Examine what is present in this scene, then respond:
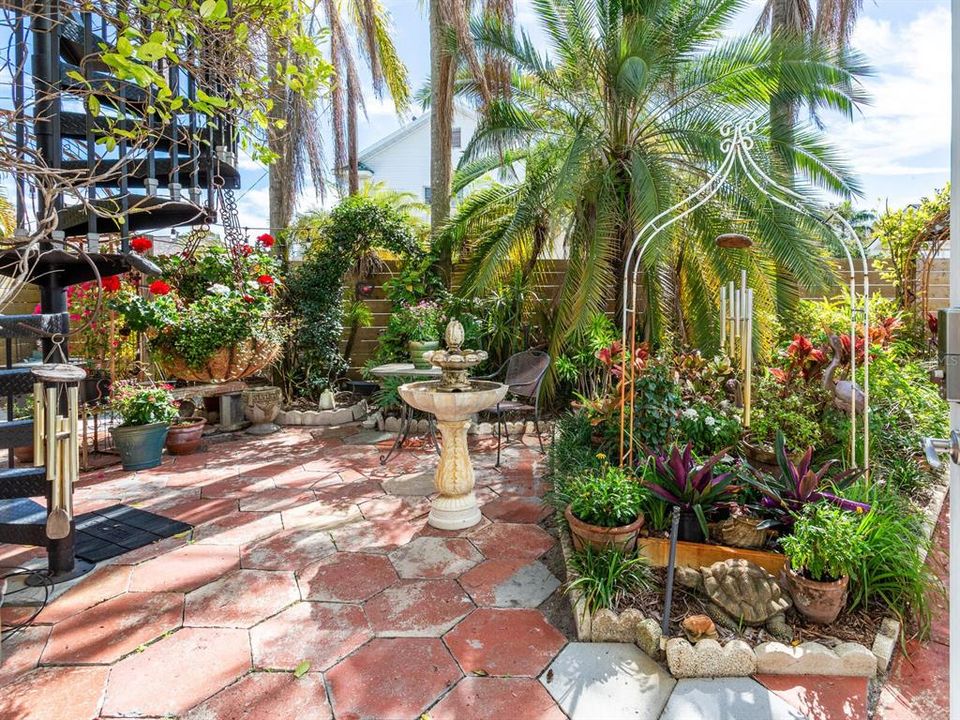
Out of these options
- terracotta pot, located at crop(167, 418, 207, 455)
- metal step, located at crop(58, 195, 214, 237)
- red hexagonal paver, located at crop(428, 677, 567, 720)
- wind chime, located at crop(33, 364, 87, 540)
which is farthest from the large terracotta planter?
red hexagonal paver, located at crop(428, 677, 567, 720)

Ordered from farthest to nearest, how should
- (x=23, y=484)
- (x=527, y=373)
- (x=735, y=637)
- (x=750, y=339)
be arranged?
1. (x=527, y=373)
2. (x=750, y=339)
3. (x=23, y=484)
4. (x=735, y=637)

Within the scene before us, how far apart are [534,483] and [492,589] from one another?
1577 millimetres

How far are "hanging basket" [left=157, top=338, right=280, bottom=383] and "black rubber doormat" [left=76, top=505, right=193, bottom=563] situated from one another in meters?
1.80

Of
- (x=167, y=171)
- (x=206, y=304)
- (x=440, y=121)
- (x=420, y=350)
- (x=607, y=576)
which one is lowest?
(x=607, y=576)

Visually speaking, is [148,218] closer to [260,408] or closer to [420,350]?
[420,350]

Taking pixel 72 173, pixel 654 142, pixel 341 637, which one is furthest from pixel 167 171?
pixel 654 142

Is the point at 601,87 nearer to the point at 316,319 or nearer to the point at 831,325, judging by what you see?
the point at 831,325

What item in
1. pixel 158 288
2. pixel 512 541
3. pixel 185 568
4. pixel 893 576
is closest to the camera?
pixel 893 576

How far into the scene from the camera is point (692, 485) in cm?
261

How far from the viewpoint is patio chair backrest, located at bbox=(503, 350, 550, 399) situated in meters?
4.74

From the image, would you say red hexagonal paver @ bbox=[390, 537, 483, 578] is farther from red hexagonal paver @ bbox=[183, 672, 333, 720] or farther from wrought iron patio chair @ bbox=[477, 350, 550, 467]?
wrought iron patio chair @ bbox=[477, 350, 550, 467]

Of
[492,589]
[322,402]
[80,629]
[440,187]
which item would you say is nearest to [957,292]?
[492,589]

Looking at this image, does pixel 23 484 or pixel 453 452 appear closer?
pixel 23 484

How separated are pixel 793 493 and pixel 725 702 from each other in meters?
1.07
